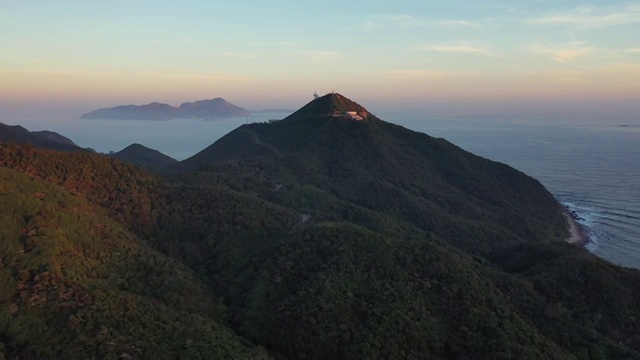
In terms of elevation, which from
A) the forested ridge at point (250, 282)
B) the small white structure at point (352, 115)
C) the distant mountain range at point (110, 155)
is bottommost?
the forested ridge at point (250, 282)

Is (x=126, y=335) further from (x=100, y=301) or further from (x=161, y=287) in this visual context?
(x=161, y=287)

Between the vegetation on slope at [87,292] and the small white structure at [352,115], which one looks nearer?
the vegetation on slope at [87,292]

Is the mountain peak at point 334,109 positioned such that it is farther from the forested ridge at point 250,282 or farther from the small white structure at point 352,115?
the forested ridge at point 250,282

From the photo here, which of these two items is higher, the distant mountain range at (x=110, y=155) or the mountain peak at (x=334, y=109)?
the mountain peak at (x=334, y=109)

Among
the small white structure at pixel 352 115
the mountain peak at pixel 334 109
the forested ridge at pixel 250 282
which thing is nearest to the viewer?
the forested ridge at pixel 250 282

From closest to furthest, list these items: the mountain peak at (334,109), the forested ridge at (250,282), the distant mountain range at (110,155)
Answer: the forested ridge at (250,282) → the distant mountain range at (110,155) → the mountain peak at (334,109)

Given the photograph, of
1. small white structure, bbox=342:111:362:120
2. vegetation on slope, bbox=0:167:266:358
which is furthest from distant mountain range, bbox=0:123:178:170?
vegetation on slope, bbox=0:167:266:358

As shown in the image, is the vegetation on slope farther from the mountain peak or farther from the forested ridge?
the mountain peak

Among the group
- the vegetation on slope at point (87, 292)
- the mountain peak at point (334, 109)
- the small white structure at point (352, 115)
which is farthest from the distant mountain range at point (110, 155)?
the vegetation on slope at point (87, 292)
